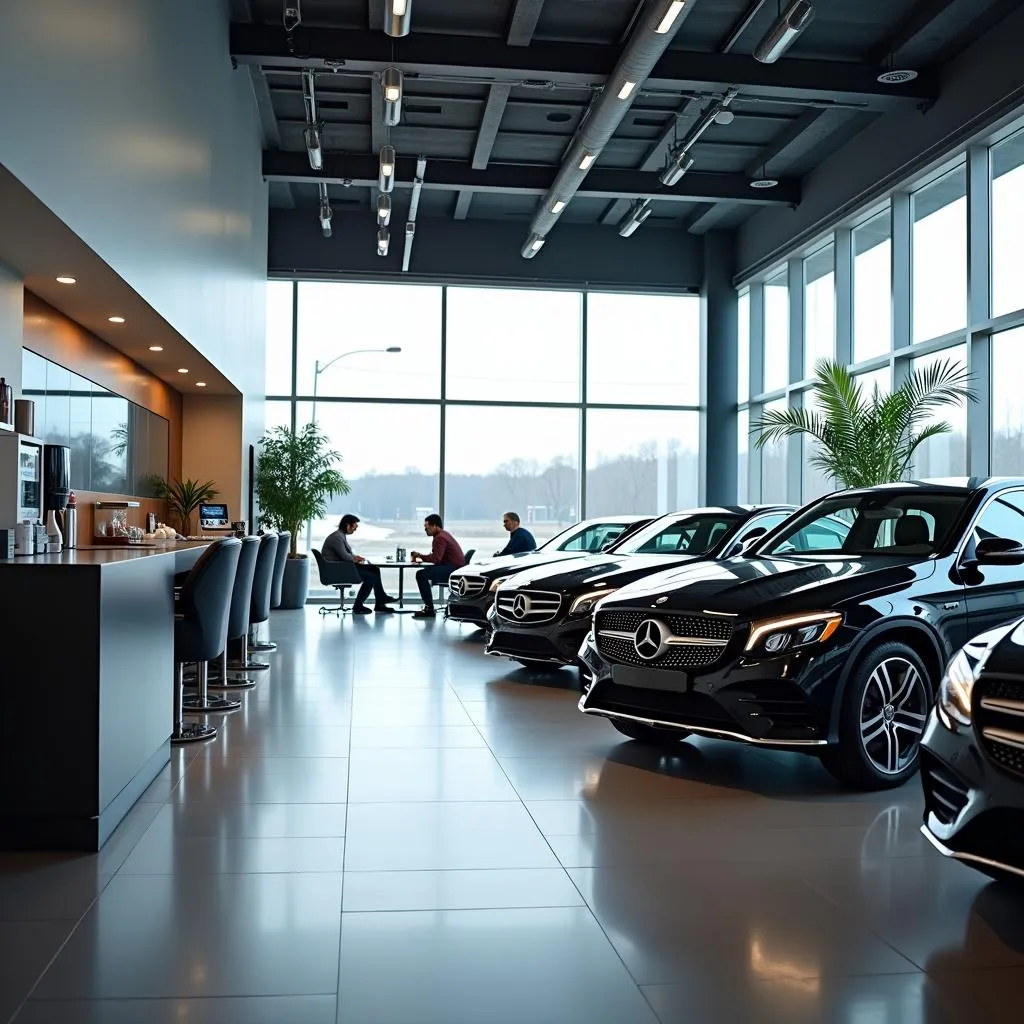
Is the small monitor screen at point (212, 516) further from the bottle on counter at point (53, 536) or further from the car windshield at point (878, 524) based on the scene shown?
the car windshield at point (878, 524)

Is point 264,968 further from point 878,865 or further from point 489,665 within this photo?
point 489,665

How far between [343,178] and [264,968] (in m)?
11.5

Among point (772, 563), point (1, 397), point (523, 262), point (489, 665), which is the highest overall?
point (523, 262)

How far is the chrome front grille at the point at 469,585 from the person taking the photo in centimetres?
989

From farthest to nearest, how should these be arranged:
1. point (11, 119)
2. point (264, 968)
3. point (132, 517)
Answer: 1. point (132, 517)
2. point (11, 119)
3. point (264, 968)

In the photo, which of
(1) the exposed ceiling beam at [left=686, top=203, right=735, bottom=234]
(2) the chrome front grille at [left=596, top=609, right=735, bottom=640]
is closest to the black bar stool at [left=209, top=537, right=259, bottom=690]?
(2) the chrome front grille at [left=596, top=609, right=735, bottom=640]

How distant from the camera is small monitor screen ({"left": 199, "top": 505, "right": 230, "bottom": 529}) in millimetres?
11031

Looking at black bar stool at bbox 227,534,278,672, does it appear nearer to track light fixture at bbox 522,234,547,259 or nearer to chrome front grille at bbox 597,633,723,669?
chrome front grille at bbox 597,633,723,669

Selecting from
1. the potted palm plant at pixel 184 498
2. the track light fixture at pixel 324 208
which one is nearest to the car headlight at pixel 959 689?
the potted palm plant at pixel 184 498

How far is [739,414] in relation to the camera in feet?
52.8

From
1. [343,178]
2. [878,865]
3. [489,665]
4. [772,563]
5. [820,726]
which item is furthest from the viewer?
[343,178]

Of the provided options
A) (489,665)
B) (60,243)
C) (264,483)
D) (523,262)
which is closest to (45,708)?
(60,243)

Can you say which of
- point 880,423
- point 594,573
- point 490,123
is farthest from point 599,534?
point 490,123

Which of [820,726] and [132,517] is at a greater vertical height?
[132,517]
